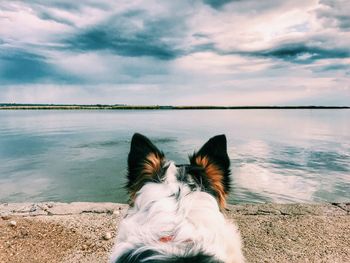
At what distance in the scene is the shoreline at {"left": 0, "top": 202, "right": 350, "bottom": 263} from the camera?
4594 millimetres

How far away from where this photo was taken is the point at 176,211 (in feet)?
7.31

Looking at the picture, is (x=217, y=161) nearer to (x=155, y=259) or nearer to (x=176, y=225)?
(x=176, y=225)

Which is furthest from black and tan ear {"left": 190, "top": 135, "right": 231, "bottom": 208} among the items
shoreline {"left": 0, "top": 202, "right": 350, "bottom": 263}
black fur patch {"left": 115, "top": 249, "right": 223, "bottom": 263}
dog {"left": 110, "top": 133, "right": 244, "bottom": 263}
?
shoreline {"left": 0, "top": 202, "right": 350, "bottom": 263}

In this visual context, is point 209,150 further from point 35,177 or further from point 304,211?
point 35,177

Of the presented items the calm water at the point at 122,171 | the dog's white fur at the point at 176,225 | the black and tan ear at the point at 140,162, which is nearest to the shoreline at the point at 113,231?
the black and tan ear at the point at 140,162

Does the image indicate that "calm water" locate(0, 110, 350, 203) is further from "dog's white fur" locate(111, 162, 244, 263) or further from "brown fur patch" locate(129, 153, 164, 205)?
"dog's white fur" locate(111, 162, 244, 263)

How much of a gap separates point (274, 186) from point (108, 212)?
20.8ft

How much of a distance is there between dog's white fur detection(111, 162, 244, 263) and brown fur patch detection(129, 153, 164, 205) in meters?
0.12

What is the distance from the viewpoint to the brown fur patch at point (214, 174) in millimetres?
2712

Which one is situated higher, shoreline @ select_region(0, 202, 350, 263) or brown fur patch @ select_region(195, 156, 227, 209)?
brown fur patch @ select_region(195, 156, 227, 209)


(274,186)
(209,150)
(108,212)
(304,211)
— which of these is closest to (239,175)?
(274,186)

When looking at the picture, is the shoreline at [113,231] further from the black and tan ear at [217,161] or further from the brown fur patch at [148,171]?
the brown fur patch at [148,171]

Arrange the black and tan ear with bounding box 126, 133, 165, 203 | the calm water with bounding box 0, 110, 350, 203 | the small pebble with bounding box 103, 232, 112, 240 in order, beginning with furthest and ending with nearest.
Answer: the calm water with bounding box 0, 110, 350, 203 < the small pebble with bounding box 103, 232, 112, 240 < the black and tan ear with bounding box 126, 133, 165, 203

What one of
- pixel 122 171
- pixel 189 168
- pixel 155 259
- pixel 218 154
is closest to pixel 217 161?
pixel 218 154
